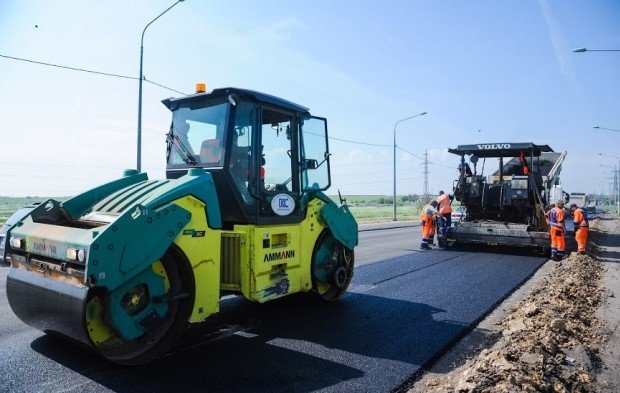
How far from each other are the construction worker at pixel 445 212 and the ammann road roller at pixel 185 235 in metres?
7.11

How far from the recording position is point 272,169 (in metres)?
4.68

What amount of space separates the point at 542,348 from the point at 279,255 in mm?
2458

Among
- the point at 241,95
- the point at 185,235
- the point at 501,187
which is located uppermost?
Answer: the point at 241,95

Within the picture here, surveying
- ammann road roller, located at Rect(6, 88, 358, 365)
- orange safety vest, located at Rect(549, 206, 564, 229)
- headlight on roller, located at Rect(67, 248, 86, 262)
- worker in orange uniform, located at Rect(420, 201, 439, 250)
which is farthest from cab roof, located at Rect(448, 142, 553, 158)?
headlight on roller, located at Rect(67, 248, 86, 262)

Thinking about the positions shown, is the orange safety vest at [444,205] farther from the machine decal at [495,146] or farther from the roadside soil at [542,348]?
the roadside soil at [542,348]

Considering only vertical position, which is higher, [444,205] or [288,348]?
[444,205]

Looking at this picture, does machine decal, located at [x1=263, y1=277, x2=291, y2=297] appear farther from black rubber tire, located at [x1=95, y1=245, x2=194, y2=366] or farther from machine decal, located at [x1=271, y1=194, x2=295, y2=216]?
black rubber tire, located at [x1=95, y1=245, x2=194, y2=366]

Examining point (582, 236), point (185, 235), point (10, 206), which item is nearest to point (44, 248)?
point (185, 235)

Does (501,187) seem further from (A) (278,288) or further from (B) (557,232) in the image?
(A) (278,288)

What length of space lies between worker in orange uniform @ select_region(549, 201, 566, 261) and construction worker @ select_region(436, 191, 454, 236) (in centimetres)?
242

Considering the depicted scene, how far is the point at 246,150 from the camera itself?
14.4 feet

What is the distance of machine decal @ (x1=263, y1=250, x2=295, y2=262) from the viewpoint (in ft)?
14.4

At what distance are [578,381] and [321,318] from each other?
248 cm

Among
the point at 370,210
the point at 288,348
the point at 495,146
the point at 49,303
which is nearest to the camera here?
the point at 49,303
